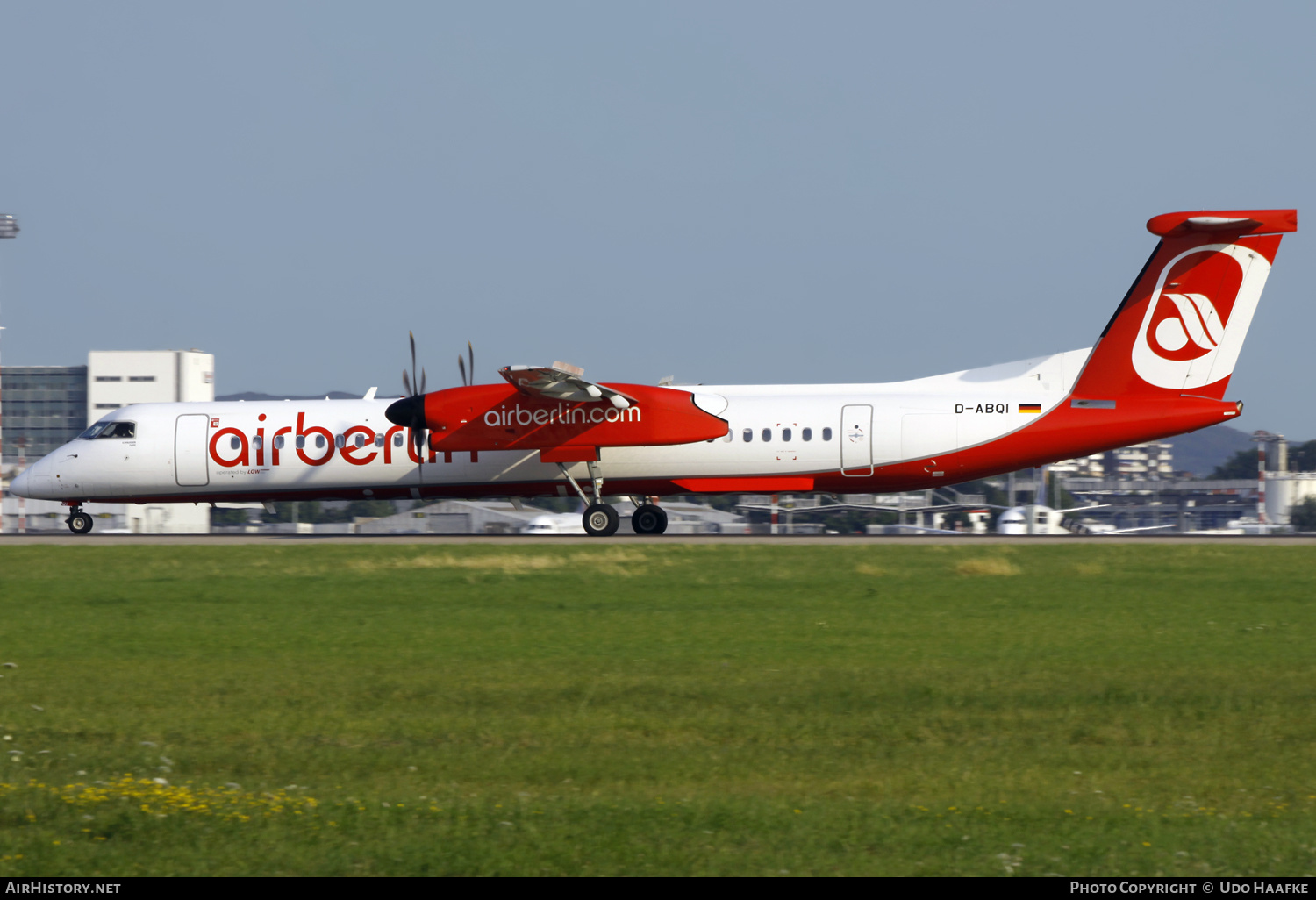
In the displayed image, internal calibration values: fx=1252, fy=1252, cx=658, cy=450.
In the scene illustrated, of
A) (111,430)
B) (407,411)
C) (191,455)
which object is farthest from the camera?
(111,430)

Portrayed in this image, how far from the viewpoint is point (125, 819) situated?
22.5 ft

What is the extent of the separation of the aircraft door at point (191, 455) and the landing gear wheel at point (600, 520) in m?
8.76

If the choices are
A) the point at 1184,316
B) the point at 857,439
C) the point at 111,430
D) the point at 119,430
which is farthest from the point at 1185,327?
the point at 111,430

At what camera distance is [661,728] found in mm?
9547

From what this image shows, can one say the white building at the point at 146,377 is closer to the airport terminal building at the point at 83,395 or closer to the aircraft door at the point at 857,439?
the airport terminal building at the point at 83,395

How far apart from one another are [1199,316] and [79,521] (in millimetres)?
26056

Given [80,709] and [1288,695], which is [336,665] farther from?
[1288,695]

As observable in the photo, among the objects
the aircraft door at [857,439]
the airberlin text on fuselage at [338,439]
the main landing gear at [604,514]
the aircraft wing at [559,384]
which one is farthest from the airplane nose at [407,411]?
the aircraft door at [857,439]

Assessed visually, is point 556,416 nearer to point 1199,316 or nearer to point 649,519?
point 649,519

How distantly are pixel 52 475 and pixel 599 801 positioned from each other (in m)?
26.3

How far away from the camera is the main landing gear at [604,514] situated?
90.9ft

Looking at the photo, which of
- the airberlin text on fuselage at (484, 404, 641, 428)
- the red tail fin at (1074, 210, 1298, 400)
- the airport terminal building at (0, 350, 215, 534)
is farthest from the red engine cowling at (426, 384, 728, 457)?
the airport terminal building at (0, 350, 215, 534)

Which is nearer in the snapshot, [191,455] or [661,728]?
[661,728]
